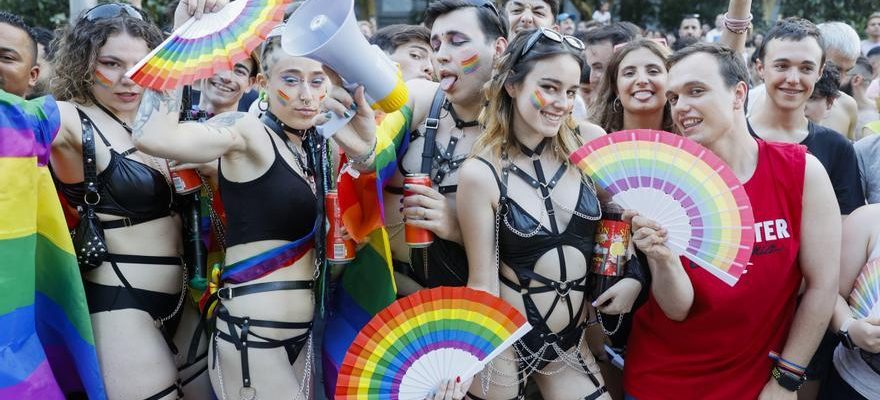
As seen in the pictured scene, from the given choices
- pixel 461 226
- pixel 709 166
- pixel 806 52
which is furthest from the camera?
pixel 806 52

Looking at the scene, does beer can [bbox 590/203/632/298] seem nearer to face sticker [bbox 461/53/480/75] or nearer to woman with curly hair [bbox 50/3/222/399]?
face sticker [bbox 461/53/480/75]

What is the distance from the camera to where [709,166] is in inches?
107

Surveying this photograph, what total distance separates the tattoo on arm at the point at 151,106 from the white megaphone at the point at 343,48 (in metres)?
0.44

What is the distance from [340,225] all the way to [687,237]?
52.1 inches

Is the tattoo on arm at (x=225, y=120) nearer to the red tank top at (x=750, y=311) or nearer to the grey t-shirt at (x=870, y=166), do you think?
the red tank top at (x=750, y=311)

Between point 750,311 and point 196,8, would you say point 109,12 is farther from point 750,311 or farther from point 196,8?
point 750,311

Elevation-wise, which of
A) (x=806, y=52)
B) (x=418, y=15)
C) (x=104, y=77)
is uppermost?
(x=806, y=52)

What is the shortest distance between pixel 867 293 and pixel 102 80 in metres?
3.13

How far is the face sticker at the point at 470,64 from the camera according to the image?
132 inches

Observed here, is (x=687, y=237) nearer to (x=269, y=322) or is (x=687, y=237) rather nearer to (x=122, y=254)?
(x=269, y=322)

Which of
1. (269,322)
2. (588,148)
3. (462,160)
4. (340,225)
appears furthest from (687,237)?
(269,322)

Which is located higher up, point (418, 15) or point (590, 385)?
point (590, 385)

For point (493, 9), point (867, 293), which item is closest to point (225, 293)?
point (493, 9)

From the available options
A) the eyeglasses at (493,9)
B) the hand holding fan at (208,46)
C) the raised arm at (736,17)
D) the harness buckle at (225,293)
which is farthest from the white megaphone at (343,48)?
the raised arm at (736,17)
